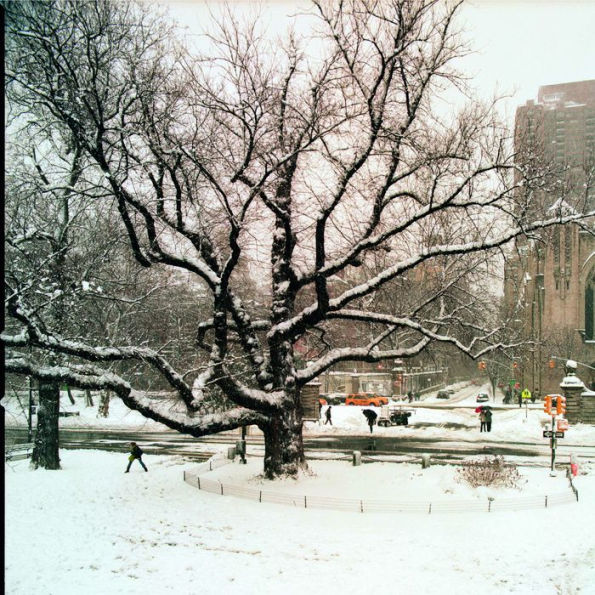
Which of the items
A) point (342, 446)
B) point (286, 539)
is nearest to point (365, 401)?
point (342, 446)

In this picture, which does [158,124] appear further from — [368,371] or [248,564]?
[368,371]

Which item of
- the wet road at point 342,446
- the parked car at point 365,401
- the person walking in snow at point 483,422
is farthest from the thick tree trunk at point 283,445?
the parked car at point 365,401

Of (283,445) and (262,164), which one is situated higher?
(262,164)

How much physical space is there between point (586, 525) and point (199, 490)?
10.1m

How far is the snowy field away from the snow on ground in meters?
0.03

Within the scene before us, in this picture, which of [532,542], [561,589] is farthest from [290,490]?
[561,589]

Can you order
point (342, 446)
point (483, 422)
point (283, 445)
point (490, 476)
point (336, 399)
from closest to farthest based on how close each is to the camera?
1. point (490, 476)
2. point (283, 445)
3. point (342, 446)
4. point (483, 422)
5. point (336, 399)

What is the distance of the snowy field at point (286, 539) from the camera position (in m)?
9.66

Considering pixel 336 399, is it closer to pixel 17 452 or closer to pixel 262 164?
pixel 17 452

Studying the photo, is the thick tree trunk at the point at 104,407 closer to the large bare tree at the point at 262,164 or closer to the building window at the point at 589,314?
the large bare tree at the point at 262,164

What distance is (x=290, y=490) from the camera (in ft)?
51.0

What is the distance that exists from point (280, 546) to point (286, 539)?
44 cm

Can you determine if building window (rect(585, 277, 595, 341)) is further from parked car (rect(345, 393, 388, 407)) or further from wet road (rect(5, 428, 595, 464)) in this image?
wet road (rect(5, 428, 595, 464))

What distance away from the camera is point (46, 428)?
20438 millimetres
